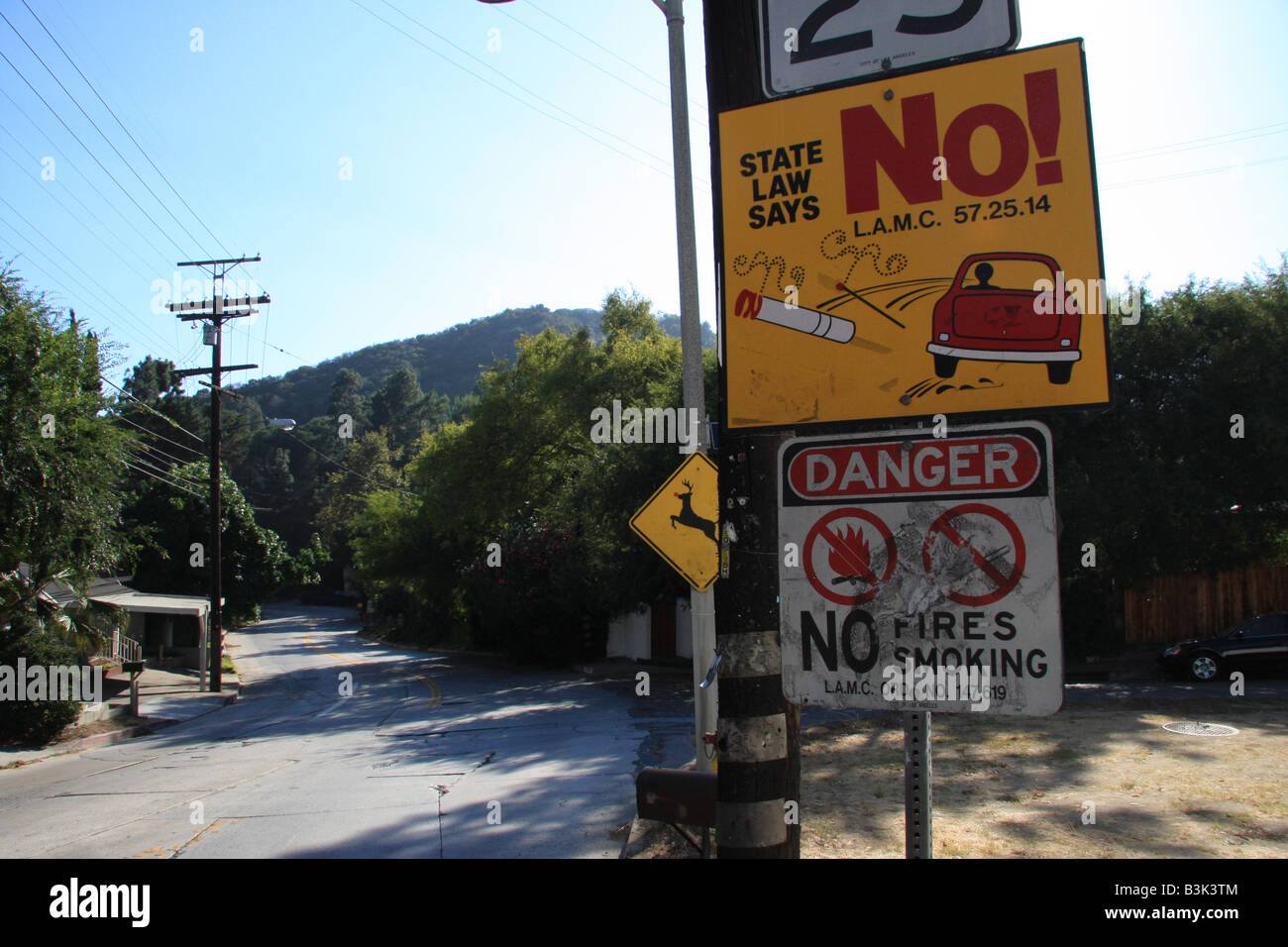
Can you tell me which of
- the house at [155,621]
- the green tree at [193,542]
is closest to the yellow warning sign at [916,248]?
the house at [155,621]

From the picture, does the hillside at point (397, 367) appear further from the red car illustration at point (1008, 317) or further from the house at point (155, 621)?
the red car illustration at point (1008, 317)

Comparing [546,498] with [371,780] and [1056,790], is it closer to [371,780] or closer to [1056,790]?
[371,780]

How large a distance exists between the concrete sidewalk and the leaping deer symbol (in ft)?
38.7

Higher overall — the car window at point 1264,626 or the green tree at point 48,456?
the green tree at point 48,456

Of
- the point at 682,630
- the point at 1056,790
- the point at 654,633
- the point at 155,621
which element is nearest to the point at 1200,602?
the point at 682,630

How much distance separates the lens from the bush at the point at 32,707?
1517 cm

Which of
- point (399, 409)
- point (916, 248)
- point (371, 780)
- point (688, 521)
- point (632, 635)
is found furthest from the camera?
point (399, 409)

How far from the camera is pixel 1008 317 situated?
8.20 feet

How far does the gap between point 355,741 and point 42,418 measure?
7.88 meters

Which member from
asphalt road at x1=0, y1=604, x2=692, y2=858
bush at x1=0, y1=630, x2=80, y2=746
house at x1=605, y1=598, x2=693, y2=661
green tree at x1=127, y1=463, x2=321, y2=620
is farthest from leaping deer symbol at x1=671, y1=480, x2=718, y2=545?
green tree at x1=127, y1=463, x2=321, y2=620

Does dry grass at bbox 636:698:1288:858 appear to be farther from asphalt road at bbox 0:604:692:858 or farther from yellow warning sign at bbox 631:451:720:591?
yellow warning sign at bbox 631:451:720:591

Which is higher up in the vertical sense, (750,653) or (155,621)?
(750,653)

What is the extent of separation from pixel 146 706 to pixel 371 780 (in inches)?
565

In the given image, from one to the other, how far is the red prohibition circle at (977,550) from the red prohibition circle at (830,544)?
9 cm
